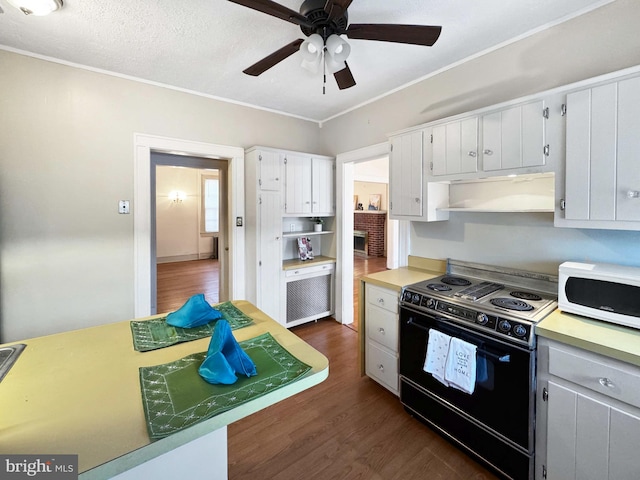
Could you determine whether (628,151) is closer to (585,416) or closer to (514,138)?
(514,138)

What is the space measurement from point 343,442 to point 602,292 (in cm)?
171

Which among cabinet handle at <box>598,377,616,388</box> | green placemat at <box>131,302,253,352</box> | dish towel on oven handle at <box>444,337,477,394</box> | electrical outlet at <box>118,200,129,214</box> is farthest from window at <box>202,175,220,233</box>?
cabinet handle at <box>598,377,616,388</box>

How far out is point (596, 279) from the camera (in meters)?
1.46

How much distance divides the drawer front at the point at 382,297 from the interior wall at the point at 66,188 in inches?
88.5

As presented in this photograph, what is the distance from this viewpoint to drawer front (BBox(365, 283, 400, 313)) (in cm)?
219

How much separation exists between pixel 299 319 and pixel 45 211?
8.69 ft

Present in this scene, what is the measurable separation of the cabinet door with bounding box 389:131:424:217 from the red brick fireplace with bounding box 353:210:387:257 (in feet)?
19.9

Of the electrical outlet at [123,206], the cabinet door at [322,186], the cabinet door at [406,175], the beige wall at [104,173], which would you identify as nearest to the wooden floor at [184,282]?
the beige wall at [104,173]

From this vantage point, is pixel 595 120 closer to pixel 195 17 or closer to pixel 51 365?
pixel 195 17

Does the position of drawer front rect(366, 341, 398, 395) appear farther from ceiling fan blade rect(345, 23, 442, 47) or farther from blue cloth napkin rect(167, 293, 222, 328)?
ceiling fan blade rect(345, 23, 442, 47)

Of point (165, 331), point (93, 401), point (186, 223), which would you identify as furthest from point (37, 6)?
point (186, 223)

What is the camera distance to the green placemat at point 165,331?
1.27 meters

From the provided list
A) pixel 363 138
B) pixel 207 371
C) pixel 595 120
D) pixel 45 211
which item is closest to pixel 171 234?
pixel 45 211

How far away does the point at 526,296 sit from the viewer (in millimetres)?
1865
